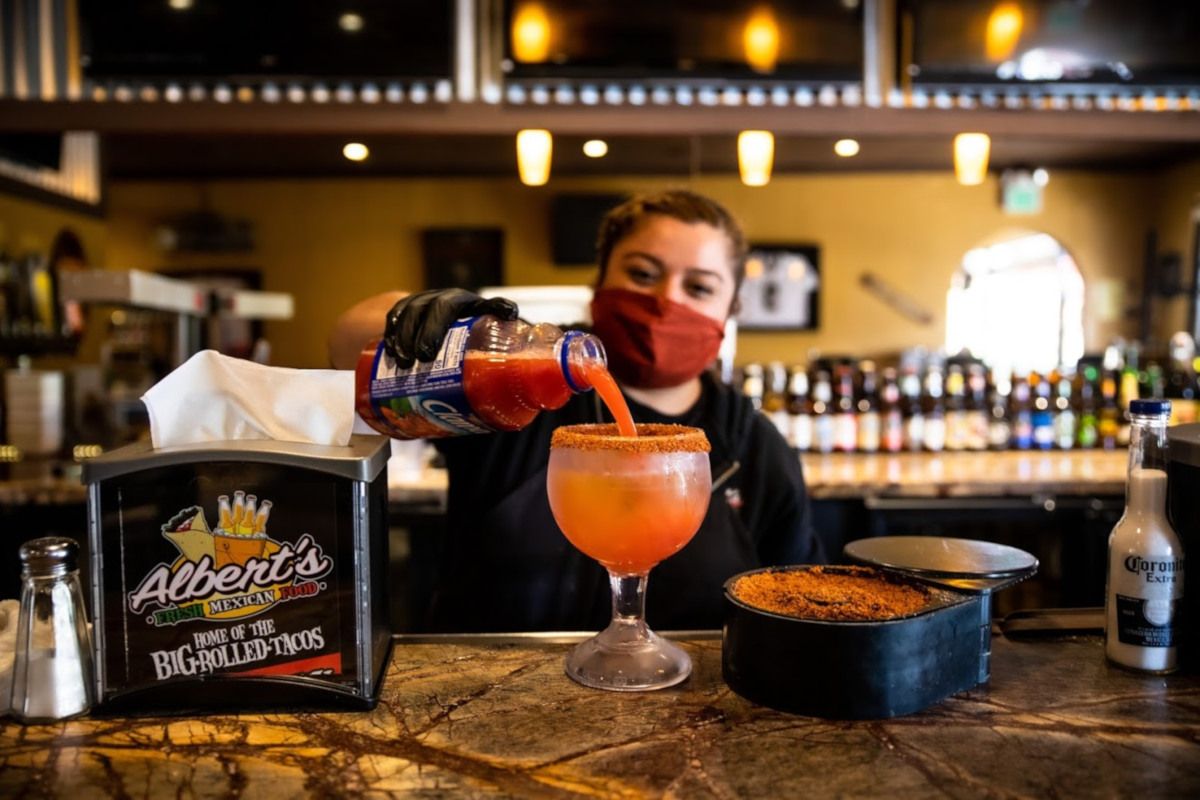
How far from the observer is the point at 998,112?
3062 mm

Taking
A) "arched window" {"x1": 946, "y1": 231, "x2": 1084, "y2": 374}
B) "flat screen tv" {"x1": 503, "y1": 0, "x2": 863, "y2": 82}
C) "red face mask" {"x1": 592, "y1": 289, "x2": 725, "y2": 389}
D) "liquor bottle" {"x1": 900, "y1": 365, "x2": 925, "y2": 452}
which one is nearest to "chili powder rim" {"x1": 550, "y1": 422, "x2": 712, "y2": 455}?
"red face mask" {"x1": 592, "y1": 289, "x2": 725, "y2": 389}

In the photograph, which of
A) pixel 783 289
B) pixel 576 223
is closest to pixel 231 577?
pixel 576 223

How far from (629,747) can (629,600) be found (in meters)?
0.22

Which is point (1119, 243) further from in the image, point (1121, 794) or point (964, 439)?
point (1121, 794)

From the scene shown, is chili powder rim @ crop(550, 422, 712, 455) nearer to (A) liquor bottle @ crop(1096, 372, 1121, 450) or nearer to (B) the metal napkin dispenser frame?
(B) the metal napkin dispenser frame

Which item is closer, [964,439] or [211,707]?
[211,707]

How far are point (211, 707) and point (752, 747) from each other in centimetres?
49

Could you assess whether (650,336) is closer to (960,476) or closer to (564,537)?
(564,537)

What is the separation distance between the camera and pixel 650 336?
A: 150cm

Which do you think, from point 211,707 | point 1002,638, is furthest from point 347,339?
point 1002,638

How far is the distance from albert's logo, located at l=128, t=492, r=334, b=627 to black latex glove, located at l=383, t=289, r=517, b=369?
0.21 meters

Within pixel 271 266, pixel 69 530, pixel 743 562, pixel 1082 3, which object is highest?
pixel 1082 3

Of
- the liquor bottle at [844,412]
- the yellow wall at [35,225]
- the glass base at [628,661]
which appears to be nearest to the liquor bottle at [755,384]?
the liquor bottle at [844,412]

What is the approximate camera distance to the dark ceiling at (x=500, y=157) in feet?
16.7
